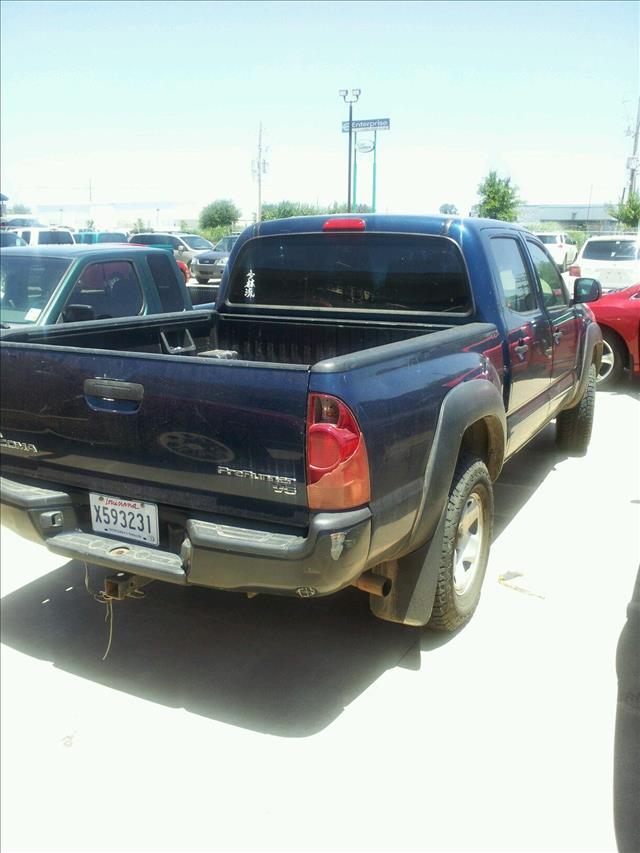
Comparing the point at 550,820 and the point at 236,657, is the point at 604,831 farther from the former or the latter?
the point at 236,657

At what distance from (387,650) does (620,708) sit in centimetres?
99

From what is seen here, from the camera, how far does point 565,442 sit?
6473 mm

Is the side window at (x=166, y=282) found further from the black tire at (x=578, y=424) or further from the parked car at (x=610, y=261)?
the parked car at (x=610, y=261)

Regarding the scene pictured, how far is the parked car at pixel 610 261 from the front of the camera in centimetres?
1228

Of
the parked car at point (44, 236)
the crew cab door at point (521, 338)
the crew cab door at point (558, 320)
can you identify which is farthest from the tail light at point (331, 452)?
the parked car at point (44, 236)

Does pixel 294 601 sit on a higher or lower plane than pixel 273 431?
lower

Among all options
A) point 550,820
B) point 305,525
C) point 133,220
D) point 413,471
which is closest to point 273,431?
point 305,525

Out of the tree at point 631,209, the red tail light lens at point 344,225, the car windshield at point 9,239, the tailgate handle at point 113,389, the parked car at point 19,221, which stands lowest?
the car windshield at point 9,239

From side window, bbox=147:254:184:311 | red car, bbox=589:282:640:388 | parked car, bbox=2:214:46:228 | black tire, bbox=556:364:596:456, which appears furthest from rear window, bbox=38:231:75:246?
black tire, bbox=556:364:596:456

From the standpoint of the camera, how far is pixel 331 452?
2.47 meters

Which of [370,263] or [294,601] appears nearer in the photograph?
[294,601]

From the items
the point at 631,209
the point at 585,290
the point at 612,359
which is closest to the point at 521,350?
the point at 585,290

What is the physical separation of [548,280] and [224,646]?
3.42 meters

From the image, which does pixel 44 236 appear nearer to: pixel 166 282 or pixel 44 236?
pixel 44 236
